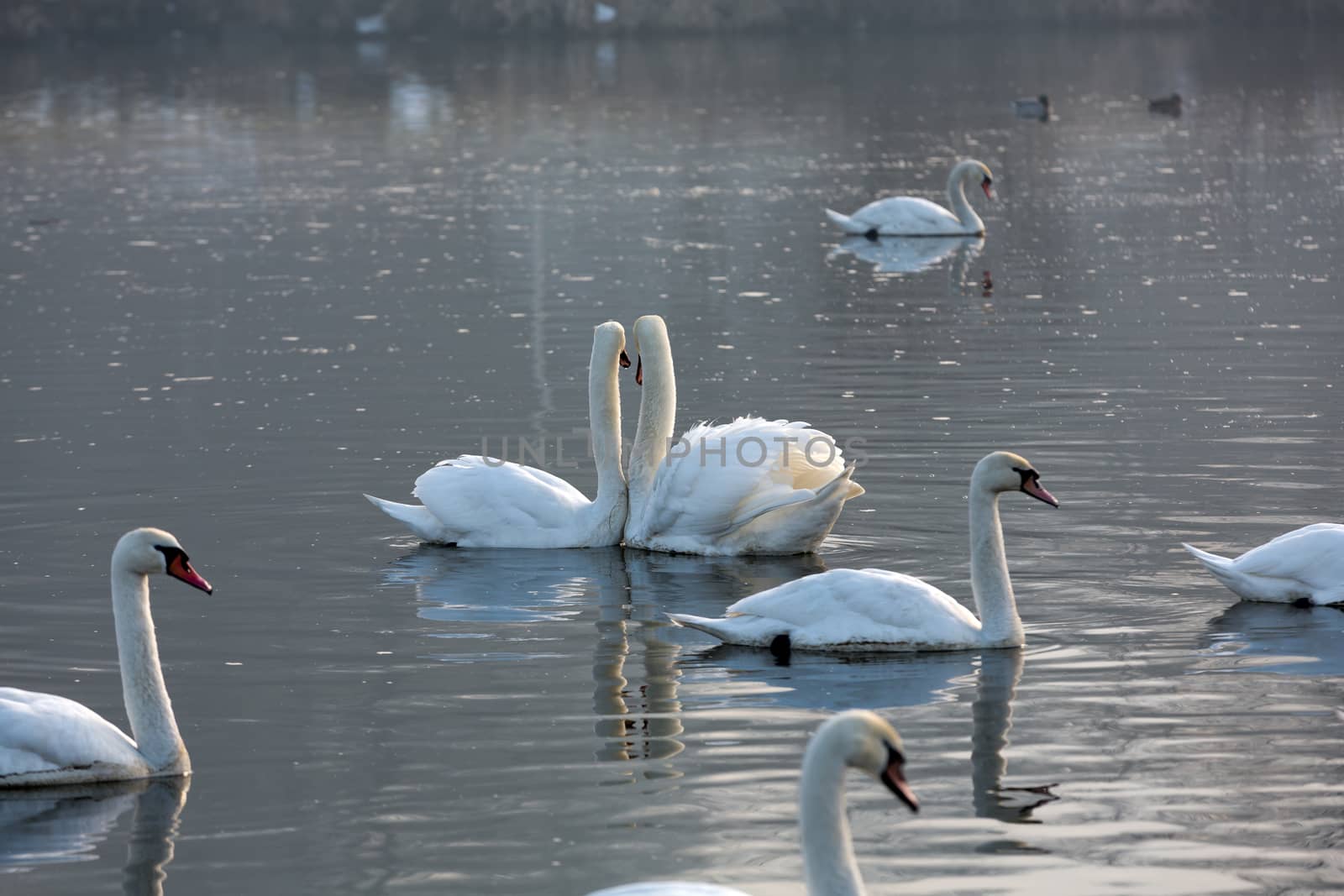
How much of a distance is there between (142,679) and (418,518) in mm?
3987

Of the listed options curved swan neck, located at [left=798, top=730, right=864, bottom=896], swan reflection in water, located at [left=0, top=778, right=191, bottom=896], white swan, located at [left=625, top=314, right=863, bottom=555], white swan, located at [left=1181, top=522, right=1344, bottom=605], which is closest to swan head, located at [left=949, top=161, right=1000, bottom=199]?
white swan, located at [left=625, top=314, right=863, bottom=555]

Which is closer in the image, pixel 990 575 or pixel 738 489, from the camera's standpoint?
pixel 990 575

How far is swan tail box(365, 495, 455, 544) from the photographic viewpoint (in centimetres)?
1132

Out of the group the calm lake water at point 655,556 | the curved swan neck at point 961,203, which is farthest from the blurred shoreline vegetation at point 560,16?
the curved swan neck at point 961,203

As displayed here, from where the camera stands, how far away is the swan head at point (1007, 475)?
29.0ft

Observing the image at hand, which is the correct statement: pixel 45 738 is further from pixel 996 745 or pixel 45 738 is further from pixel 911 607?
pixel 911 607

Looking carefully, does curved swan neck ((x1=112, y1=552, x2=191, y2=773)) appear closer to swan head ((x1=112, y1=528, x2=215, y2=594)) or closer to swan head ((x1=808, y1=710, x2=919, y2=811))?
swan head ((x1=112, y1=528, x2=215, y2=594))

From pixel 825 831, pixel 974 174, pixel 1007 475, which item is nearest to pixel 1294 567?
pixel 1007 475

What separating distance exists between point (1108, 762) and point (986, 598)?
59.3 inches

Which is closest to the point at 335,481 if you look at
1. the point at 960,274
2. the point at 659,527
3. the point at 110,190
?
the point at 659,527

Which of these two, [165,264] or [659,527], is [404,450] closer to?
[659,527]

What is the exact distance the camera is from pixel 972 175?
88.4 ft

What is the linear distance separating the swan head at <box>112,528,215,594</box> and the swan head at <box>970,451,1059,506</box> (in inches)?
128

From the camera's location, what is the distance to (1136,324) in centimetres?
1784
